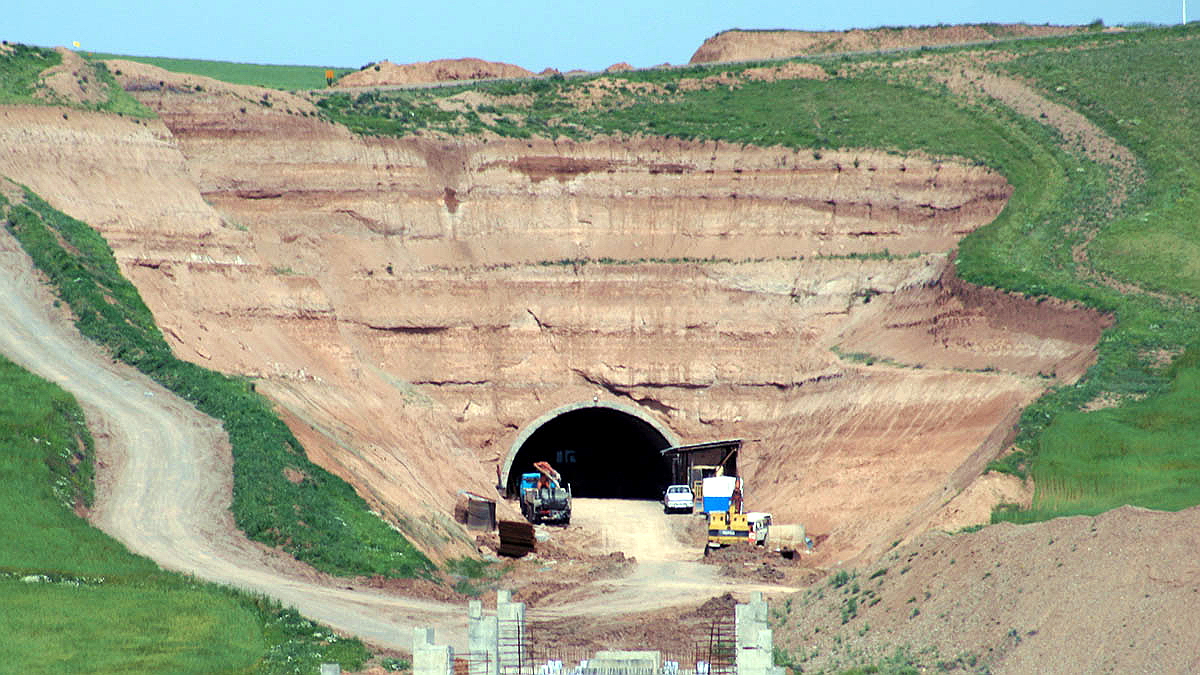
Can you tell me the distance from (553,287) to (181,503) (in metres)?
26.8

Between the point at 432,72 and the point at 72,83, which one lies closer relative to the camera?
the point at 72,83

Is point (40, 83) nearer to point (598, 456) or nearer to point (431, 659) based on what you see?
point (598, 456)

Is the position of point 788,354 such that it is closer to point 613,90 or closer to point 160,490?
point 613,90

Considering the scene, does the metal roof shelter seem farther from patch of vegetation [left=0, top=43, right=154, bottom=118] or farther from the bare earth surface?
patch of vegetation [left=0, top=43, right=154, bottom=118]

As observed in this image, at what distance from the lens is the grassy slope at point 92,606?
2880 cm

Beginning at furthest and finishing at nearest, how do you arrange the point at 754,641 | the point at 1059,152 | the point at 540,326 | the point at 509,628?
the point at 1059,152
the point at 540,326
the point at 509,628
the point at 754,641

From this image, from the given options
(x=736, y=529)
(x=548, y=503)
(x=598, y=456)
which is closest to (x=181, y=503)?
(x=736, y=529)

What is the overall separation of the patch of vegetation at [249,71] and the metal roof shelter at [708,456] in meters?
43.7

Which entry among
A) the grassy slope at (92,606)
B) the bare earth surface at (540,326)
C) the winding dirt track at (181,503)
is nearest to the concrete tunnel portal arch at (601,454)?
the bare earth surface at (540,326)

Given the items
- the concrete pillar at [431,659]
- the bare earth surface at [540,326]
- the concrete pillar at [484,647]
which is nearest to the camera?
the concrete pillar at [431,659]

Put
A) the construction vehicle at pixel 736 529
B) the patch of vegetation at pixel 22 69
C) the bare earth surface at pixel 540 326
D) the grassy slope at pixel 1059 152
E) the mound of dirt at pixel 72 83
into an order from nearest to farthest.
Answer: the grassy slope at pixel 1059 152
the bare earth surface at pixel 540 326
the construction vehicle at pixel 736 529
the patch of vegetation at pixel 22 69
the mound of dirt at pixel 72 83

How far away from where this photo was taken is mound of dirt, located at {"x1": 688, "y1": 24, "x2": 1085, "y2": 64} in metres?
97.6

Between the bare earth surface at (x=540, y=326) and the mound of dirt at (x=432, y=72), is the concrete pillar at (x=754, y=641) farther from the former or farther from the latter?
the mound of dirt at (x=432, y=72)

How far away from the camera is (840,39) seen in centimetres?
9844
